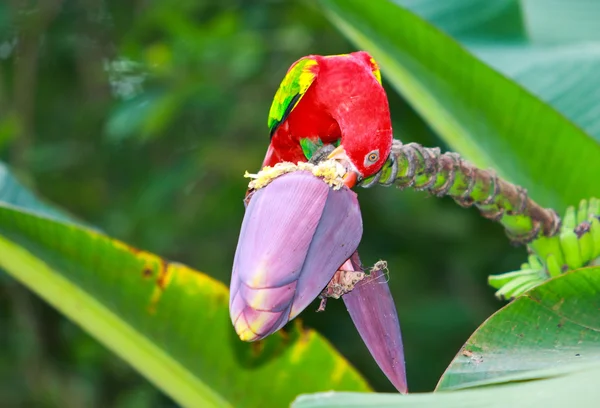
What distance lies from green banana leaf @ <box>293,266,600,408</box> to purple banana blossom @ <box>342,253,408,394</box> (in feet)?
0.20

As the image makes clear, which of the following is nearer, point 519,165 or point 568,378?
point 568,378

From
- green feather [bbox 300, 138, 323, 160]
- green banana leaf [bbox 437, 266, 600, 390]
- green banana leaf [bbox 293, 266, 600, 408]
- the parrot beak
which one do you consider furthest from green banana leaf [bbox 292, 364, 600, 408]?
green feather [bbox 300, 138, 323, 160]

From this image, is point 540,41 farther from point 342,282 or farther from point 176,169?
point 176,169

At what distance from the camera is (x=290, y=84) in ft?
2.82

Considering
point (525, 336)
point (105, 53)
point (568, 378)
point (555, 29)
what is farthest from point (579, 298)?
point (105, 53)

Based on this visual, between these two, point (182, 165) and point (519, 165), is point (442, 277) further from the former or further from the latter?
point (519, 165)

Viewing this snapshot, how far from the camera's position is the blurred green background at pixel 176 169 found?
7.72ft

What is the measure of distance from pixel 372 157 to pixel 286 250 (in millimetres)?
157

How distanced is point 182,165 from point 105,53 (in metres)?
0.84

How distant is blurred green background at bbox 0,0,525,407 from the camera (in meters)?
2.35

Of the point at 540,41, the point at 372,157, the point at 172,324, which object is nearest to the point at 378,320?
the point at 372,157

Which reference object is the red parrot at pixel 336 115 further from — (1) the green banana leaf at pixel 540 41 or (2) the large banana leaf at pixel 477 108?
(1) the green banana leaf at pixel 540 41

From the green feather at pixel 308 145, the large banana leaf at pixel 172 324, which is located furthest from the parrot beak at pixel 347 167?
the large banana leaf at pixel 172 324

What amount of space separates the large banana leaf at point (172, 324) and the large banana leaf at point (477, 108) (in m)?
0.41
